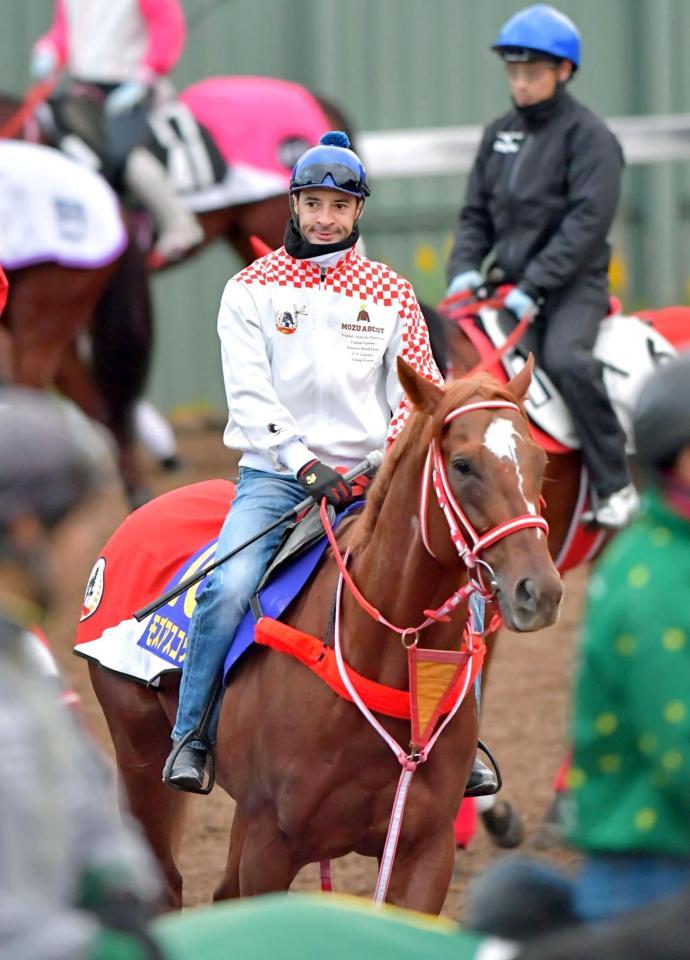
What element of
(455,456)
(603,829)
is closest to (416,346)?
(455,456)

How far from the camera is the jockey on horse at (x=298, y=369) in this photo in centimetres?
469

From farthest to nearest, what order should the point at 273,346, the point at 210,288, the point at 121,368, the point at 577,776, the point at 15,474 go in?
the point at 210,288 → the point at 121,368 → the point at 273,346 → the point at 577,776 → the point at 15,474

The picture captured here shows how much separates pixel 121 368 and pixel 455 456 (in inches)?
232

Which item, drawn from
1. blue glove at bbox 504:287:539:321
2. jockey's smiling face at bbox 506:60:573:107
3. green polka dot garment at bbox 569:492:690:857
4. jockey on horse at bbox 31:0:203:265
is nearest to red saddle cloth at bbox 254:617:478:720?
green polka dot garment at bbox 569:492:690:857

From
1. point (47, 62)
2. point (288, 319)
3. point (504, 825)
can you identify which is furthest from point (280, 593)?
point (47, 62)

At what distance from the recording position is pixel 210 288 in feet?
45.7

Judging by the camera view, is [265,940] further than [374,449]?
No

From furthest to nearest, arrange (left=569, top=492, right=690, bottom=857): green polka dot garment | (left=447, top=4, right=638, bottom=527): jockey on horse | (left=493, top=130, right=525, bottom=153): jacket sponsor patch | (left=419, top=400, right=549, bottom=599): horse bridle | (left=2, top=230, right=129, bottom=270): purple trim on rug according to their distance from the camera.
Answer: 1. (left=2, top=230, right=129, bottom=270): purple trim on rug
2. (left=493, top=130, right=525, bottom=153): jacket sponsor patch
3. (left=447, top=4, right=638, bottom=527): jockey on horse
4. (left=419, top=400, right=549, bottom=599): horse bridle
5. (left=569, top=492, right=690, bottom=857): green polka dot garment

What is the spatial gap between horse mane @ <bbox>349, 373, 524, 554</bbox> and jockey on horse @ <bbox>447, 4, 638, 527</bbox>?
2239 millimetres

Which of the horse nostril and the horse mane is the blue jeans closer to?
the horse mane

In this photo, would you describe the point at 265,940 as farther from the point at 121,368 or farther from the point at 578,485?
the point at 121,368

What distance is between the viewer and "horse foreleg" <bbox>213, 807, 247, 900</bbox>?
15.2 feet

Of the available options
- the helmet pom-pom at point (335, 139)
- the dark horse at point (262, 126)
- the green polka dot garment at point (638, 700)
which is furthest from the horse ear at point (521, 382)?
the dark horse at point (262, 126)

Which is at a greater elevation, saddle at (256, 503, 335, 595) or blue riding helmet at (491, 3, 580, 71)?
blue riding helmet at (491, 3, 580, 71)
